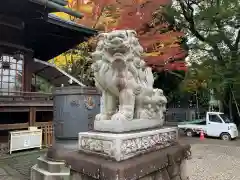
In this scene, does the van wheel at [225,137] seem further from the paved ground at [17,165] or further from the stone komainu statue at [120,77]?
the stone komainu statue at [120,77]

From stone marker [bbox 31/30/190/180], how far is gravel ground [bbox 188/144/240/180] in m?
3.35

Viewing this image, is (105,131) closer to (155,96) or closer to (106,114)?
(106,114)

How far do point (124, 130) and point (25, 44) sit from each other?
27.2ft

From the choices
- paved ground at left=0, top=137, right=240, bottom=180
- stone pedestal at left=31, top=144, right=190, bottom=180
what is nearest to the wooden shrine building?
paved ground at left=0, top=137, right=240, bottom=180

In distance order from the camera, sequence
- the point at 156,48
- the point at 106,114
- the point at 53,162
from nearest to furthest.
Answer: the point at 106,114 < the point at 53,162 < the point at 156,48

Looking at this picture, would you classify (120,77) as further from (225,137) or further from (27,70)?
(225,137)

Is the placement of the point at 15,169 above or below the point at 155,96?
below

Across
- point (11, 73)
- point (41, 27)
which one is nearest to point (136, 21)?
point (41, 27)

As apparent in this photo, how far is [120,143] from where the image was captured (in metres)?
2.37

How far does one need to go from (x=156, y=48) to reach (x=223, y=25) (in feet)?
18.3

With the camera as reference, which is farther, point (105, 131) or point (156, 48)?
point (156, 48)

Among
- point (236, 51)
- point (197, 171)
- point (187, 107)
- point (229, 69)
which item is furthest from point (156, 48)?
point (187, 107)

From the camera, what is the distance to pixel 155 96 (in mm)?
3402

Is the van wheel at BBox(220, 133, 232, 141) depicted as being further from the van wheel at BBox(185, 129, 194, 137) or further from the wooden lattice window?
the wooden lattice window
